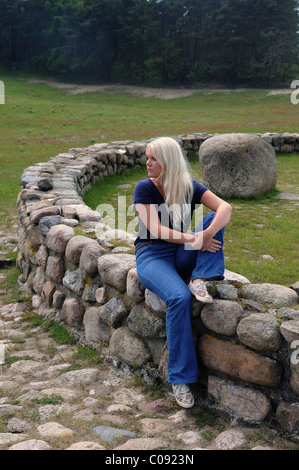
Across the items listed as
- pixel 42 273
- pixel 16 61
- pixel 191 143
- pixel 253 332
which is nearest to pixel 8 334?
pixel 42 273

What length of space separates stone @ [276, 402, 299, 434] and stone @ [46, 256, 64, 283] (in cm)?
273

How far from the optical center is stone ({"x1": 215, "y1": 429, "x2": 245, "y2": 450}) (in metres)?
2.75

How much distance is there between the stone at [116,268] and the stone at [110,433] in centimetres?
126

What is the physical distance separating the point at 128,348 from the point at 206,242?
1052mm

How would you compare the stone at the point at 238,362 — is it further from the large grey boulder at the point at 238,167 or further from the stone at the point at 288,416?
the large grey boulder at the point at 238,167

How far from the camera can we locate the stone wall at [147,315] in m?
2.98

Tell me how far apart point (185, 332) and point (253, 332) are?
1.51 ft

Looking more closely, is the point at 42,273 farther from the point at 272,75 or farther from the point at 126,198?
the point at 272,75

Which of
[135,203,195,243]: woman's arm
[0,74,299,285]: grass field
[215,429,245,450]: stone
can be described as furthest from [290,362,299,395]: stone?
[0,74,299,285]: grass field

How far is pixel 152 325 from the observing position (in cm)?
358

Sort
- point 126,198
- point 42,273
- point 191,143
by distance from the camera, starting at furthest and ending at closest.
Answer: point 191,143 < point 126,198 < point 42,273

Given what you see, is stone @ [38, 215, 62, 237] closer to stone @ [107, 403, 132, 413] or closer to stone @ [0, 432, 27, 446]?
stone @ [107, 403, 132, 413]

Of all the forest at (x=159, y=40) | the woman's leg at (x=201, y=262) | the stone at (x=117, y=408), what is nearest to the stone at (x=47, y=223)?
the woman's leg at (x=201, y=262)

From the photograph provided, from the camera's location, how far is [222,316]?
3.21 m
